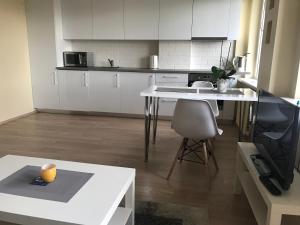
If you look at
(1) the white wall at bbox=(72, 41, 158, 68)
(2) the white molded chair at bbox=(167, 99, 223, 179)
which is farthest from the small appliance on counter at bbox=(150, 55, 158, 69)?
(2) the white molded chair at bbox=(167, 99, 223, 179)

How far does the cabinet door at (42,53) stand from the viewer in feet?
15.6

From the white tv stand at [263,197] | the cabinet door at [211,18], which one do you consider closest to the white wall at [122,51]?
the cabinet door at [211,18]

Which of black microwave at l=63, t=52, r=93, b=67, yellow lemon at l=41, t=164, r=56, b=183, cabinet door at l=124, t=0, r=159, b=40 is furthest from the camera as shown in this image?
black microwave at l=63, t=52, r=93, b=67

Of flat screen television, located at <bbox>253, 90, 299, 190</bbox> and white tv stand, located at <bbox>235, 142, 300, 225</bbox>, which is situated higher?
flat screen television, located at <bbox>253, 90, 299, 190</bbox>

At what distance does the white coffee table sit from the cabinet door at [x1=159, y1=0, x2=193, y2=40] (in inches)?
136

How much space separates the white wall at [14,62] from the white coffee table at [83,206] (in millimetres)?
3306

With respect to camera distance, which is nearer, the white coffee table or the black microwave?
the white coffee table

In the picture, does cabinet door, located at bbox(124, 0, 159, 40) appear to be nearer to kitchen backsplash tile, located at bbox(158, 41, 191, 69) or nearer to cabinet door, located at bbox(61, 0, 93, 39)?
kitchen backsplash tile, located at bbox(158, 41, 191, 69)

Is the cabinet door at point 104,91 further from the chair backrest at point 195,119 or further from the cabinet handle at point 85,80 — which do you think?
the chair backrest at point 195,119

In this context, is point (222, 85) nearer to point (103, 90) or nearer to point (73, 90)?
point (103, 90)

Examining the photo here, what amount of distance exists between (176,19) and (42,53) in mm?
2570

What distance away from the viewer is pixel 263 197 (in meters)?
1.56

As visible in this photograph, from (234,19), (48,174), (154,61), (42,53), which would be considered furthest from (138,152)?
(42,53)

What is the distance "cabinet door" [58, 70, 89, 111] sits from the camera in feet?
16.0
